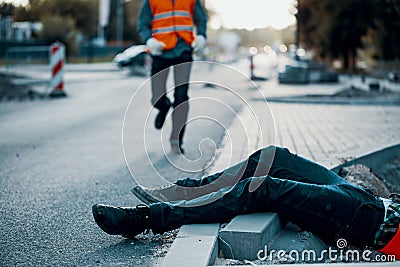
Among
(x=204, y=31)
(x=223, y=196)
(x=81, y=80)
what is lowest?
(x=81, y=80)

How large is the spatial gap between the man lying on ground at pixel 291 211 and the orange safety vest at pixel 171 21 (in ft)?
11.8

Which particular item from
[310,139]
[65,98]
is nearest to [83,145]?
[310,139]

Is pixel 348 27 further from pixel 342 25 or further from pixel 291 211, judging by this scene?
pixel 291 211

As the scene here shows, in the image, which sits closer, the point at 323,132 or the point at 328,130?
the point at 323,132

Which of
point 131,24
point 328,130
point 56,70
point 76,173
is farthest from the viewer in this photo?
point 131,24

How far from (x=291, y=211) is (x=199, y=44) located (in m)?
3.91

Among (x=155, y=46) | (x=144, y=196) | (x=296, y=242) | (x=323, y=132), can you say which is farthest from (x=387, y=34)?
(x=296, y=242)

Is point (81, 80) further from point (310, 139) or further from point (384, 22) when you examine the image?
point (310, 139)

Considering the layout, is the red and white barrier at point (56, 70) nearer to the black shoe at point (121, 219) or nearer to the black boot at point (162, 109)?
the black boot at point (162, 109)

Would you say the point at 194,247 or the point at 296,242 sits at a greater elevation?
the point at 194,247

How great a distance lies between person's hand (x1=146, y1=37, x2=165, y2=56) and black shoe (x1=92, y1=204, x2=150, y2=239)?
142 inches

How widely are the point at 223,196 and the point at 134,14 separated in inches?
3267

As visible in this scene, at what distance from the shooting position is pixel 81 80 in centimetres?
2422

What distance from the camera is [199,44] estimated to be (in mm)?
7508
